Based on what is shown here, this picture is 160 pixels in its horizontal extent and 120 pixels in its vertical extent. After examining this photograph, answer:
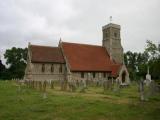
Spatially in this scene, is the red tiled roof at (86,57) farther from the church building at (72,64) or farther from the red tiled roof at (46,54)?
the red tiled roof at (46,54)

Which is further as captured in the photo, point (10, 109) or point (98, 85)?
point (98, 85)

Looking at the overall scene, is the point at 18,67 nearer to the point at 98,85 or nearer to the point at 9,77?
the point at 9,77

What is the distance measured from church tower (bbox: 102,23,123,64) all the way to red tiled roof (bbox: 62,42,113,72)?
4.94ft

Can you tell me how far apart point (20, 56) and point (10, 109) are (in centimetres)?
6465

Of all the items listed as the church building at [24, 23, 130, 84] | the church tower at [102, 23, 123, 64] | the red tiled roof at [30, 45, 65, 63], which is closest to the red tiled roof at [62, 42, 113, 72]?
the church building at [24, 23, 130, 84]

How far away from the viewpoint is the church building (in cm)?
4347

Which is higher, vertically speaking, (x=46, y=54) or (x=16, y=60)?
(x=16, y=60)

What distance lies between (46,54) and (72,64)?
5049 mm

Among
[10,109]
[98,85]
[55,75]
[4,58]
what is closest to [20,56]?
[4,58]

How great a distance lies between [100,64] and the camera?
4728 centimetres

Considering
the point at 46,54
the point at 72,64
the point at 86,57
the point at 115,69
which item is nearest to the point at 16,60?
the point at 46,54

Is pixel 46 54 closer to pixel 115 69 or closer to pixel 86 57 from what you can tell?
pixel 86 57

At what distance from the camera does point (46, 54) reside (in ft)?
147

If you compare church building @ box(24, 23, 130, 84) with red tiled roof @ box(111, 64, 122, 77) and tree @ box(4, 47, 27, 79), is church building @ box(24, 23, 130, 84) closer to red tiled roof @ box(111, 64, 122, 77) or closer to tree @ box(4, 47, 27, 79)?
red tiled roof @ box(111, 64, 122, 77)
